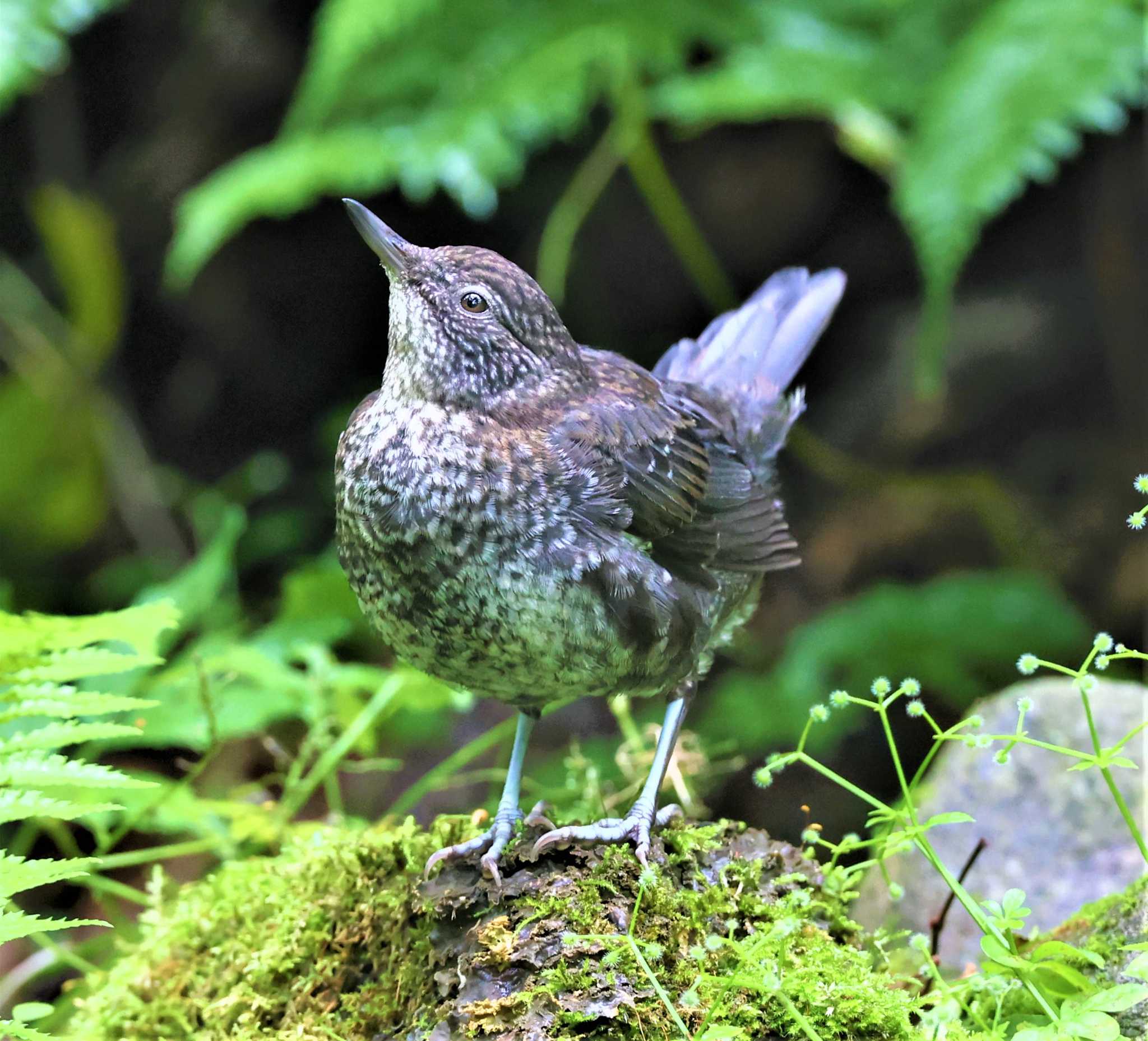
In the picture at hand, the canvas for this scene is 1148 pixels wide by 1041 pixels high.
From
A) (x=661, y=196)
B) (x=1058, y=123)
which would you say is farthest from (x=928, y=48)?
(x=661, y=196)

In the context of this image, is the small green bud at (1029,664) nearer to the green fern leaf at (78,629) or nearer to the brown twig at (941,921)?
the brown twig at (941,921)

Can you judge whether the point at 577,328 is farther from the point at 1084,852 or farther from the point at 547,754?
the point at 1084,852

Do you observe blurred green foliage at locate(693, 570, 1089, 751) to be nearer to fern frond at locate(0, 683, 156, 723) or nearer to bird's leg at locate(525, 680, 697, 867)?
bird's leg at locate(525, 680, 697, 867)

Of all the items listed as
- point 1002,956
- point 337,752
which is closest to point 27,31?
point 337,752

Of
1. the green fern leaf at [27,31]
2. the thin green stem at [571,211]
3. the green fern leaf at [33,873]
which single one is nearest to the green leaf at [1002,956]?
the green fern leaf at [33,873]

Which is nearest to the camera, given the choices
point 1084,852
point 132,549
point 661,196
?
point 1084,852

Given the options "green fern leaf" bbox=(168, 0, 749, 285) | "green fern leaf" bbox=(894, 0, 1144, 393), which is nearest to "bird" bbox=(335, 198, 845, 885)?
"green fern leaf" bbox=(894, 0, 1144, 393)
